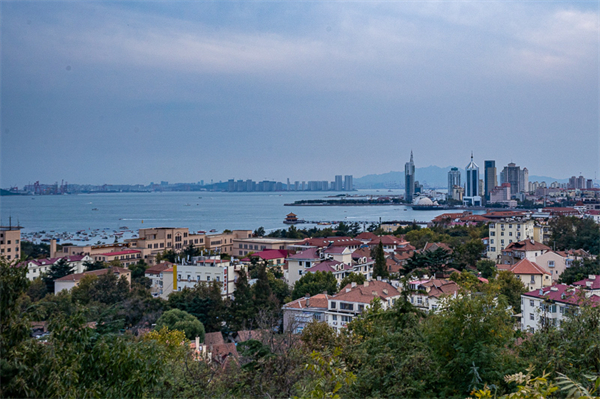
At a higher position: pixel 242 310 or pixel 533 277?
pixel 533 277

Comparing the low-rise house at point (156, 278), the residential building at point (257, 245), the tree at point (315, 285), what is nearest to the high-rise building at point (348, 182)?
the residential building at point (257, 245)

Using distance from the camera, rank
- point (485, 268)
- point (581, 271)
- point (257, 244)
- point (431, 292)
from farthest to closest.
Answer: point (257, 244)
point (485, 268)
point (581, 271)
point (431, 292)

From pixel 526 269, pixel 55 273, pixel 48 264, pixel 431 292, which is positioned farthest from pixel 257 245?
pixel 431 292

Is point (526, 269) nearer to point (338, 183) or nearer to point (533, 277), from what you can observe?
point (533, 277)

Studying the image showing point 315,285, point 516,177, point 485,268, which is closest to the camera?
point 315,285

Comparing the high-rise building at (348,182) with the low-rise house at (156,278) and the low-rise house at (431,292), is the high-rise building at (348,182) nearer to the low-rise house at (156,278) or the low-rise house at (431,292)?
the low-rise house at (156,278)

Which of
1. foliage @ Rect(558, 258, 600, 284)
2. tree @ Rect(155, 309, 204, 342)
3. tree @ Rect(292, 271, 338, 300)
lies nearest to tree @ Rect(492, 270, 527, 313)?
foliage @ Rect(558, 258, 600, 284)

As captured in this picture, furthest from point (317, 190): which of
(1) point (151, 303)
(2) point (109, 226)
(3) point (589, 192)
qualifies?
(1) point (151, 303)
